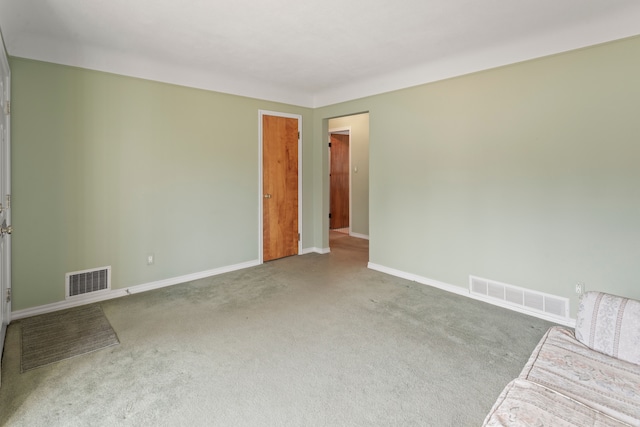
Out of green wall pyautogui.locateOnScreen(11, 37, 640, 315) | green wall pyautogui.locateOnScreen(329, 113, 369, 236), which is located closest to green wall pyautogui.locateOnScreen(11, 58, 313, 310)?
green wall pyautogui.locateOnScreen(11, 37, 640, 315)


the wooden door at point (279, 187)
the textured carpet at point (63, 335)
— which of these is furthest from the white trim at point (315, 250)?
the textured carpet at point (63, 335)

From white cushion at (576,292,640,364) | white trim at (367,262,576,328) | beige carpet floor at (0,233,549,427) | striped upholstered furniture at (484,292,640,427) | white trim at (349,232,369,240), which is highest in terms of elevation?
white cushion at (576,292,640,364)

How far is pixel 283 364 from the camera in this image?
231cm

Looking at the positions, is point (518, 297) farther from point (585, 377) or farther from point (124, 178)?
point (124, 178)

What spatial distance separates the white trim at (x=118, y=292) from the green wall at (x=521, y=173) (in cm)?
220

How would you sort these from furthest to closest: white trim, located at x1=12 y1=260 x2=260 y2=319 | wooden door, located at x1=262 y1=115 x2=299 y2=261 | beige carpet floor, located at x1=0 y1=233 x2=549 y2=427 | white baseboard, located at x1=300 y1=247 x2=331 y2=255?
white baseboard, located at x1=300 y1=247 x2=331 y2=255 < wooden door, located at x1=262 y1=115 x2=299 y2=261 < white trim, located at x1=12 y1=260 x2=260 y2=319 < beige carpet floor, located at x1=0 y1=233 x2=549 y2=427

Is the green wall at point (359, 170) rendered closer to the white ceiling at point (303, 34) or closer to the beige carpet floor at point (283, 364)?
the white ceiling at point (303, 34)

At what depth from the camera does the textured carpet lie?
7.87 feet

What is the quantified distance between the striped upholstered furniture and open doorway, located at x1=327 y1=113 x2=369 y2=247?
16.2 ft

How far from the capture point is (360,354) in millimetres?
2436

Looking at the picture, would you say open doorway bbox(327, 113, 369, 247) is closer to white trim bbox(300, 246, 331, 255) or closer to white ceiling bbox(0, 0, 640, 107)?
white trim bbox(300, 246, 331, 255)

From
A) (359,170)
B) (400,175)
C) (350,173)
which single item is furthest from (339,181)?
(400,175)

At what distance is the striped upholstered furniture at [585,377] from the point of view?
1.26 m

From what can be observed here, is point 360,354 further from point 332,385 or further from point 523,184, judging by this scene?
point 523,184
